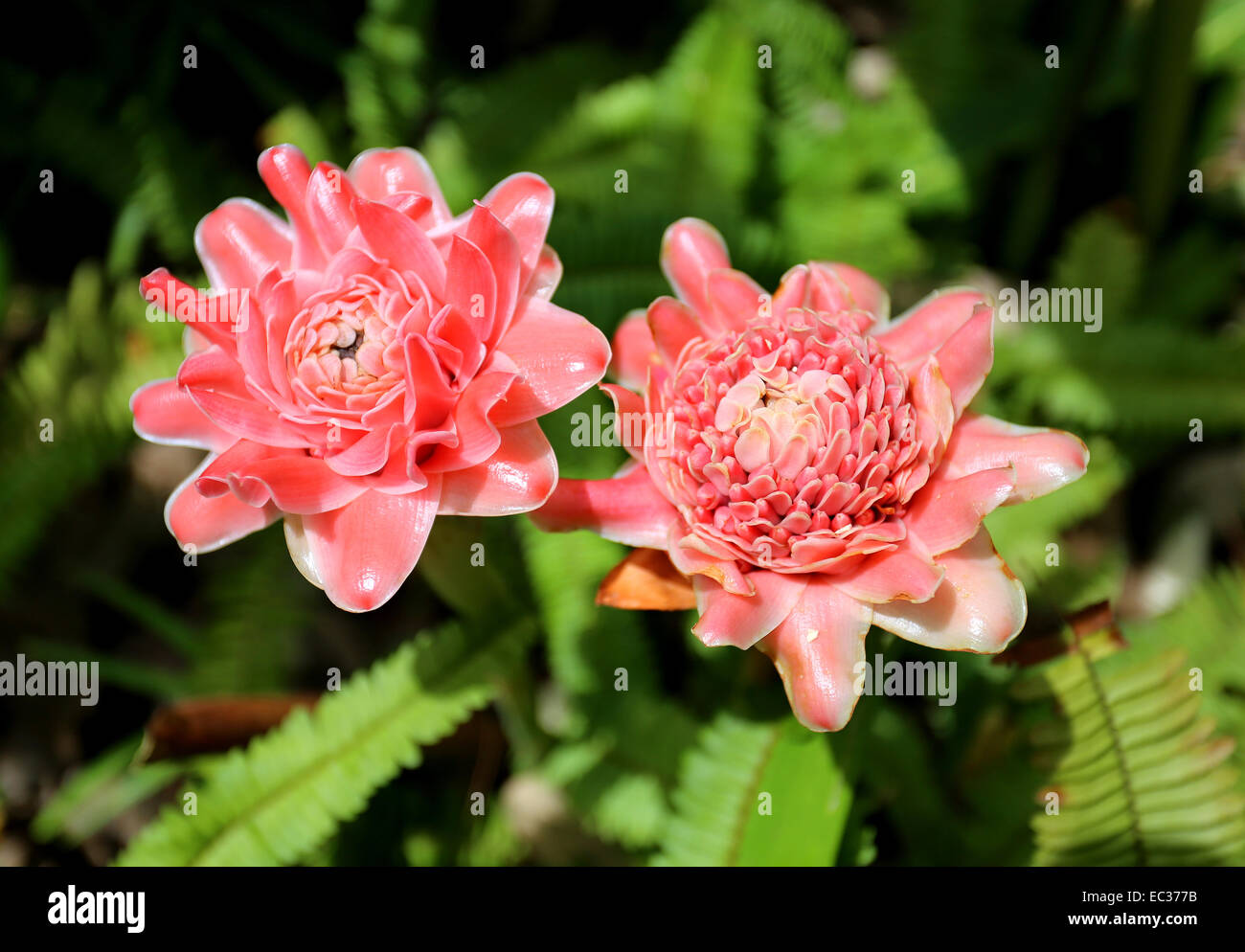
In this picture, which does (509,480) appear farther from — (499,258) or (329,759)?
(329,759)

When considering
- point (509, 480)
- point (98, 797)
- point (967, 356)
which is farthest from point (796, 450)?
point (98, 797)

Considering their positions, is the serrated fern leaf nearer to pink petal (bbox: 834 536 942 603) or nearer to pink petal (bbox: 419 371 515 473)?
pink petal (bbox: 419 371 515 473)

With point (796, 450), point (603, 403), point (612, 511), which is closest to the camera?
point (796, 450)

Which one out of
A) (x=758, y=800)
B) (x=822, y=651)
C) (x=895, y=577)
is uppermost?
(x=895, y=577)

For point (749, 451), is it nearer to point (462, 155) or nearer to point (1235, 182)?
point (462, 155)

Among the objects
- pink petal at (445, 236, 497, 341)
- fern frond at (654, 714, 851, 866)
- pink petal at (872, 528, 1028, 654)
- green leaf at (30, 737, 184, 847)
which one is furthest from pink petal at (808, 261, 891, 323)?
green leaf at (30, 737, 184, 847)

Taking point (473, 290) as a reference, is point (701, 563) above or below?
below

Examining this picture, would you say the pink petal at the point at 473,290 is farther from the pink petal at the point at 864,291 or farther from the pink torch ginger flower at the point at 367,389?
the pink petal at the point at 864,291
